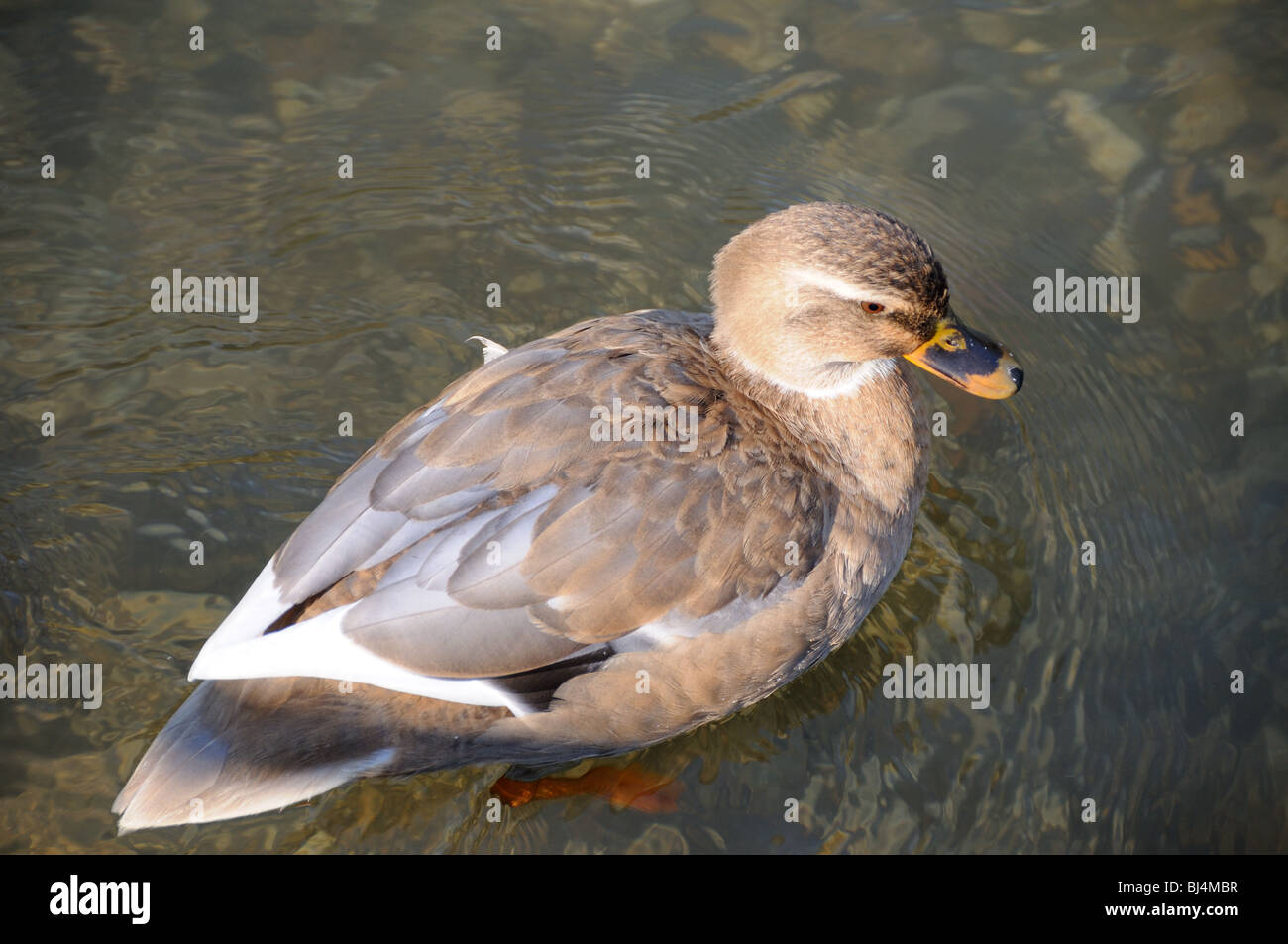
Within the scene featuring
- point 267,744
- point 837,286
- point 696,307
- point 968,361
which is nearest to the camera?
point 267,744

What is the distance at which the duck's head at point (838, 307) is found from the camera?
3.79 meters

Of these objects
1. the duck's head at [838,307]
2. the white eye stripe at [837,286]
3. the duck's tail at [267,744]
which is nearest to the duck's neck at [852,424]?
the duck's head at [838,307]

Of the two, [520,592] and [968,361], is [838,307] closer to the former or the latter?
[968,361]

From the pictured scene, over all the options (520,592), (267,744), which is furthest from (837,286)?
(267,744)

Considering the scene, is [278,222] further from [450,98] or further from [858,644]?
[858,644]

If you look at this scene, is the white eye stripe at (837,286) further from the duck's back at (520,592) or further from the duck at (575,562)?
the duck's back at (520,592)

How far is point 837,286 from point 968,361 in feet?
2.06

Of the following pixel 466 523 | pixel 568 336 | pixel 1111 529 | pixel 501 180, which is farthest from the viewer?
pixel 501 180

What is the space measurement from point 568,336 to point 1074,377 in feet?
8.31

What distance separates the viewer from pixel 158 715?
4109 mm

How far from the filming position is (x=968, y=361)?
13.5 feet

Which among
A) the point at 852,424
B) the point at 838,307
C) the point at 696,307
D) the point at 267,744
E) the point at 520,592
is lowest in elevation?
the point at 267,744

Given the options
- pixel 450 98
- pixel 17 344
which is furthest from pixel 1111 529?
pixel 17 344

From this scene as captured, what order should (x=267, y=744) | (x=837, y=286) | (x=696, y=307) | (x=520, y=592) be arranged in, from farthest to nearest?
(x=696, y=307), (x=837, y=286), (x=267, y=744), (x=520, y=592)
